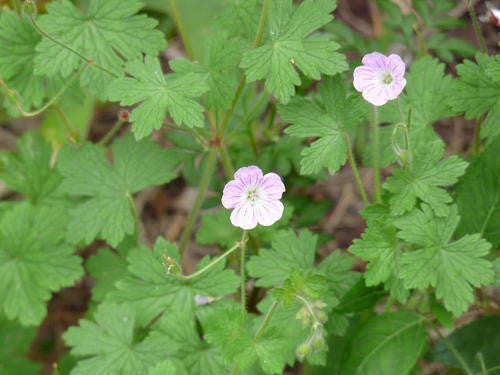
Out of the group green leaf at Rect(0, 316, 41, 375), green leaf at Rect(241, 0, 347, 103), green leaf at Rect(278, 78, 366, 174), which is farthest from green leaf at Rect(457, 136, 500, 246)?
green leaf at Rect(0, 316, 41, 375)

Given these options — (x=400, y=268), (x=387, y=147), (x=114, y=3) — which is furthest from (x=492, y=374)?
(x=114, y=3)

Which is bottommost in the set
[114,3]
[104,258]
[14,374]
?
[14,374]

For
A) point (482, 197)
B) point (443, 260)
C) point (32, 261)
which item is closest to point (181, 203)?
point (32, 261)

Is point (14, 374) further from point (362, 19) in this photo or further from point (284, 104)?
point (362, 19)

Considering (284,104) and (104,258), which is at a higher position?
(284,104)

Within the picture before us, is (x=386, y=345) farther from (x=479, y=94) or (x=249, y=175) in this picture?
(x=479, y=94)

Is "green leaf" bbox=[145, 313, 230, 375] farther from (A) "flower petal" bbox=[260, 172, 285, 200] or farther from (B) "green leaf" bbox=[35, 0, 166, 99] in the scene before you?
(B) "green leaf" bbox=[35, 0, 166, 99]

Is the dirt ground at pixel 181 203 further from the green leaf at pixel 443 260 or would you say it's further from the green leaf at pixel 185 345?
the green leaf at pixel 443 260
